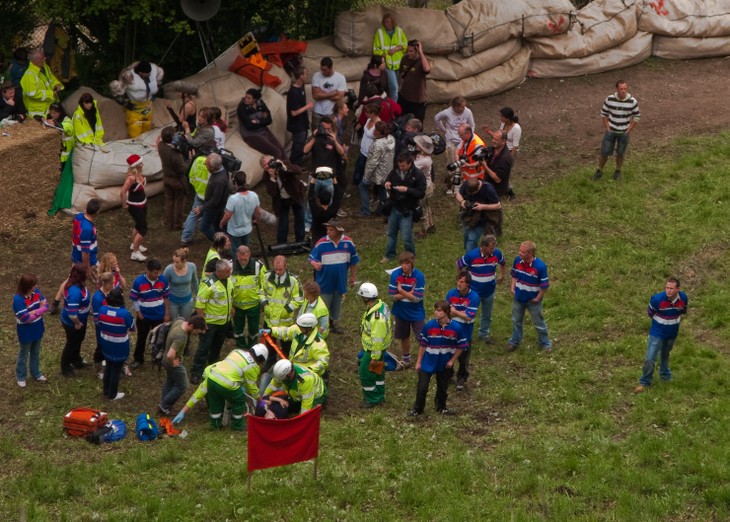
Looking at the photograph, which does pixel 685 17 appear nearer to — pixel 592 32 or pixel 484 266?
pixel 592 32

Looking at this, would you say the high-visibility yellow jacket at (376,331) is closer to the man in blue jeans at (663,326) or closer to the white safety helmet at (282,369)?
the white safety helmet at (282,369)

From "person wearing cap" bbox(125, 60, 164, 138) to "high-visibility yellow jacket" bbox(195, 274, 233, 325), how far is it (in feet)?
21.3

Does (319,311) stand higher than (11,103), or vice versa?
(11,103)

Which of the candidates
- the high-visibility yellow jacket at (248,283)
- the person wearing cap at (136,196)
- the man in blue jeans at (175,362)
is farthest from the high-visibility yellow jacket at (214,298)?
the person wearing cap at (136,196)

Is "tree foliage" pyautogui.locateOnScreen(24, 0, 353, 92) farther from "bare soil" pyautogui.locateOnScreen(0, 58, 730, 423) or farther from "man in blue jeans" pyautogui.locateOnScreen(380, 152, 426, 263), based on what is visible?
"man in blue jeans" pyautogui.locateOnScreen(380, 152, 426, 263)

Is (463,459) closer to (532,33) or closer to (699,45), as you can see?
(532,33)

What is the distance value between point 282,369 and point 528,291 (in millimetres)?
3786

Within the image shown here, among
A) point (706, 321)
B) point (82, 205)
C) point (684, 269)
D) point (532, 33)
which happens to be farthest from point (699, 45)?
point (82, 205)

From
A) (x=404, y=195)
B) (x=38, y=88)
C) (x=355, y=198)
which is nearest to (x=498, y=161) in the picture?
(x=404, y=195)

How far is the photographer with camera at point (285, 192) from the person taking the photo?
739 inches

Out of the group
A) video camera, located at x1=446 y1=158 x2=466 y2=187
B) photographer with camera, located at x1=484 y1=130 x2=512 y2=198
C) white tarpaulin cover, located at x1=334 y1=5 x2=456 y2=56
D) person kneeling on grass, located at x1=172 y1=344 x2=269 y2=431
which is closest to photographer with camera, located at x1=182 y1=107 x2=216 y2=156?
video camera, located at x1=446 y1=158 x2=466 y2=187

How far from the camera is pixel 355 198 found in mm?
21047

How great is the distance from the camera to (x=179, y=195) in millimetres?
19719

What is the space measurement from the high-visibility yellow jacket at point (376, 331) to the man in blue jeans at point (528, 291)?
7.07 ft
